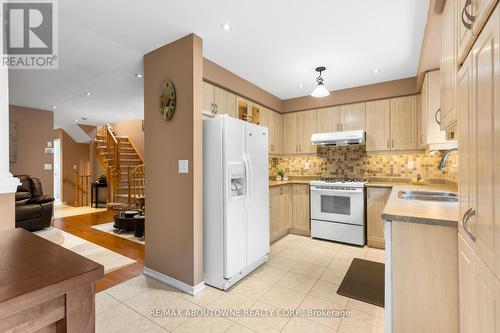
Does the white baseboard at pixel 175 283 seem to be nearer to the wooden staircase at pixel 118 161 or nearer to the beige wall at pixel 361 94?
the beige wall at pixel 361 94

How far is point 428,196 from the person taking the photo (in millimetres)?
2334

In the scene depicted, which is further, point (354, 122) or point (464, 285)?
point (354, 122)

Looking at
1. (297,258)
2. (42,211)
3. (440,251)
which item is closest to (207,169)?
(297,258)

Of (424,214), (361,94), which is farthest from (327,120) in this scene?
(424,214)

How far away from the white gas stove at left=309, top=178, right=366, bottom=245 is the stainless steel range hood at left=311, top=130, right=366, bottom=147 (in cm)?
64

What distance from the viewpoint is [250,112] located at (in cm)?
371

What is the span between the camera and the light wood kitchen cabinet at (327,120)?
4.07 meters

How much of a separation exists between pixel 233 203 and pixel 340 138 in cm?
224

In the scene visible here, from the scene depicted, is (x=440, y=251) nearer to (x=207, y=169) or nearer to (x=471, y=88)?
(x=471, y=88)

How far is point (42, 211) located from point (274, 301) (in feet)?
16.0

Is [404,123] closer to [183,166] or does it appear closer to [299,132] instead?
[299,132]

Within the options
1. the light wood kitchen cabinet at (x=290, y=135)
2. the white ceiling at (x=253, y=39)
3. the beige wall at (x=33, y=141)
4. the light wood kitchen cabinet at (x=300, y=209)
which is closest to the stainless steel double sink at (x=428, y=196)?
the white ceiling at (x=253, y=39)

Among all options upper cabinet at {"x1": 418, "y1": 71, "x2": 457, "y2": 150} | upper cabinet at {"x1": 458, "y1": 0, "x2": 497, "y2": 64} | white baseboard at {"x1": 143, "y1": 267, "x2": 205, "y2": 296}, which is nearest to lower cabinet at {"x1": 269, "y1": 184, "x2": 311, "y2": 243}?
white baseboard at {"x1": 143, "y1": 267, "x2": 205, "y2": 296}

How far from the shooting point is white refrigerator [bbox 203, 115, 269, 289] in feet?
7.69
